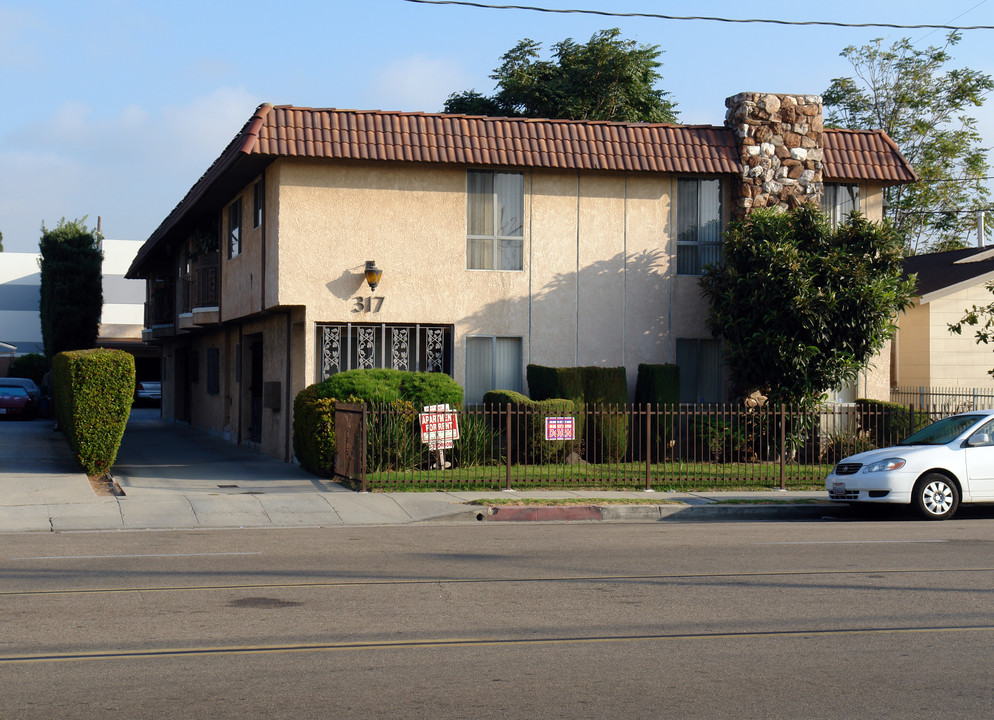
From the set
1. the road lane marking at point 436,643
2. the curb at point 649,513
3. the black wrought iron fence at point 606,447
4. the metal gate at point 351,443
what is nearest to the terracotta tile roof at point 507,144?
the black wrought iron fence at point 606,447

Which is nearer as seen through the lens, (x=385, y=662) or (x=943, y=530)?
(x=385, y=662)

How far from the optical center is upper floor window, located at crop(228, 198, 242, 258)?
77.2 ft

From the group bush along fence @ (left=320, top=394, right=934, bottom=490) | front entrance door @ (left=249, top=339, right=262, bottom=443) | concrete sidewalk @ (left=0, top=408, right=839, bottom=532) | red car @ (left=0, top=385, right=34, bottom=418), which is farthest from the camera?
red car @ (left=0, top=385, right=34, bottom=418)

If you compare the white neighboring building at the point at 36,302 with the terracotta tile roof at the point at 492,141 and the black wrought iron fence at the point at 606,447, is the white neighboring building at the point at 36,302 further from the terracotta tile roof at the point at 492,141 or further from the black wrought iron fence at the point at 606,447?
the black wrought iron fence at the point at 606,447

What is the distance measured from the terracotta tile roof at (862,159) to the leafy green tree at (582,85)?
62.2 feet

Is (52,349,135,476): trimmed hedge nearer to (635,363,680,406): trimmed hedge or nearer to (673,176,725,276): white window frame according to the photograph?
(635,363,680,406): trimmed hedge

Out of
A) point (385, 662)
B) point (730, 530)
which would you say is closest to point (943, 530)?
point (730, 530)

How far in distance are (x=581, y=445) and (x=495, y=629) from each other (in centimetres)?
1221

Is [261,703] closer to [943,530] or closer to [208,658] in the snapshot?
[208,658]

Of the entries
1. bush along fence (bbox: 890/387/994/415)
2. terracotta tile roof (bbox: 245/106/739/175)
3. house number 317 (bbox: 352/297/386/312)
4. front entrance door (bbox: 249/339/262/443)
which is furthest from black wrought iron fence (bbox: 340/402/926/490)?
front entrance door (bbox: 249/339/262/443)

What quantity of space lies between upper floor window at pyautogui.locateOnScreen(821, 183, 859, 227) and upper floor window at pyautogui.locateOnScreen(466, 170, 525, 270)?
6.55 metres

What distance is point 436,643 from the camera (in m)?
7.09

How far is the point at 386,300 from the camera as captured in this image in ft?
66.5

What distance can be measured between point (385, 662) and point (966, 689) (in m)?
3.38
